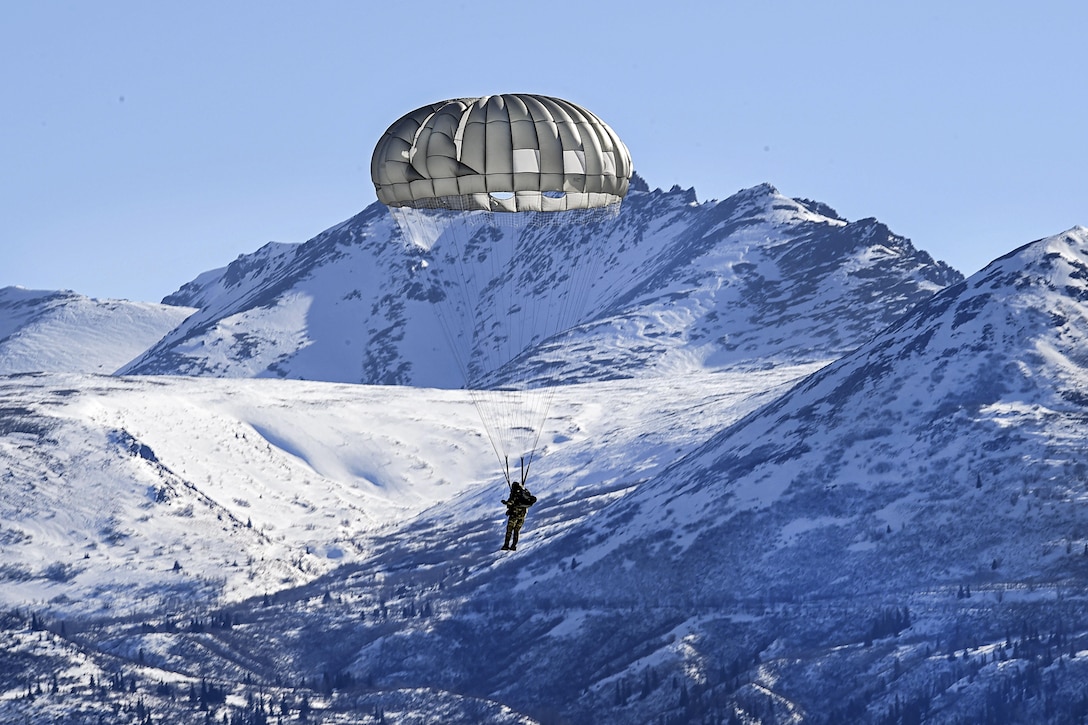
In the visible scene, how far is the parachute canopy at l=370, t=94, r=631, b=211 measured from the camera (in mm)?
116938

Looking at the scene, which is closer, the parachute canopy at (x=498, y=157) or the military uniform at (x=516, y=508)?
the military uniform at (x=516, y=508)

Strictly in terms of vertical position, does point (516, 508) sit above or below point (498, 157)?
below

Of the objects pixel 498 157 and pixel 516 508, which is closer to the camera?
pixel 516 508

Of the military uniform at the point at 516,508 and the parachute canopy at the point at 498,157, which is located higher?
the parachute canopy at the point at 498,157

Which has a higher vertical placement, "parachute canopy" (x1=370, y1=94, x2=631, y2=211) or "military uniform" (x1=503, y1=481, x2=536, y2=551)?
"parachute canopy" (x1=370, y1=94, x2=631, y2=211)

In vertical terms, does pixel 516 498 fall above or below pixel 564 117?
below

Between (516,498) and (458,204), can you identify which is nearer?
(516,498)

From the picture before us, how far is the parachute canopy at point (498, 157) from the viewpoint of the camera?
116938 millimetres

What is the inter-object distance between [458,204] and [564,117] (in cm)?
823

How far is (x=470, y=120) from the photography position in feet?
388

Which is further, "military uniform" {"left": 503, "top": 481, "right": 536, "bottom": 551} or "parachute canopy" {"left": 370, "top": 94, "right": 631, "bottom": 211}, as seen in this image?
"parachute canopy" {"left": 370, "top": 94, "right": 631, "bottom": 211}

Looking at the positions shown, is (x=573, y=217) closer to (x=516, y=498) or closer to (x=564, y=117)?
(x=564, y=117)

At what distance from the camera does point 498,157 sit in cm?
11662

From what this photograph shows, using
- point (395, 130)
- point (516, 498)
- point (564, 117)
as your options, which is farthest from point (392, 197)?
point (516, 498)
